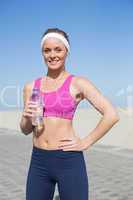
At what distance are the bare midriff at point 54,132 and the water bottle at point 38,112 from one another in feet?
0.16

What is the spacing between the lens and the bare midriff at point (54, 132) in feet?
9.61

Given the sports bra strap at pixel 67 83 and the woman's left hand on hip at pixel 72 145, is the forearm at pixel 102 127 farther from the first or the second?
the sports bra strap at pixel 67 83

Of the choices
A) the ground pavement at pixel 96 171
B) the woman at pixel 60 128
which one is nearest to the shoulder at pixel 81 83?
the woman at pixel 60 128

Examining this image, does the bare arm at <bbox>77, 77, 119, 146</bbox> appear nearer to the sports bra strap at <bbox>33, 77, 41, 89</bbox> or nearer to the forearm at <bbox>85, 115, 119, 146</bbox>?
the forearm at <bbox>85, 115, 119, 146</bbox>

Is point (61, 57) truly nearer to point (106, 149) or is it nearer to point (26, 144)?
point (106, 149)

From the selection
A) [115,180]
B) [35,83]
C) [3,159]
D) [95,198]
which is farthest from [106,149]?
[35,83]

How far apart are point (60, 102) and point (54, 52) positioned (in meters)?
0.33

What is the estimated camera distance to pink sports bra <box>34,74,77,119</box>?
114 inches

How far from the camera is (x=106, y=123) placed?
9.63 feet

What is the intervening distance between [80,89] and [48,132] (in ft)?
1.12

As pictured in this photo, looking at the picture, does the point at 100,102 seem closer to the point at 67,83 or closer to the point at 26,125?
the point at 67,83

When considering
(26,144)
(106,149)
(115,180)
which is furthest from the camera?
(26,144)

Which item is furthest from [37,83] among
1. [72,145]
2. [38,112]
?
[72,145]

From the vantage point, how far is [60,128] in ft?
9.64
